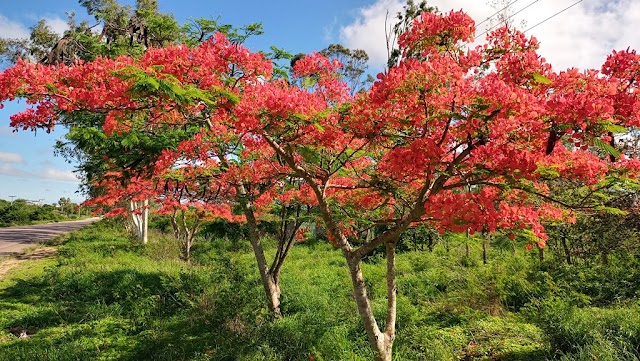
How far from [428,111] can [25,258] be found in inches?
711

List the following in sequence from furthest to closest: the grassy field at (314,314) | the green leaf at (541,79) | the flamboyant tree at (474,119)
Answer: the grassy field at (314,314)
the green leaf at (541,79)
the flamboyant tree at (474,119)

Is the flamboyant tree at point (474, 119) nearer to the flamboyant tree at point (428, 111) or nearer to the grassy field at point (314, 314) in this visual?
the flamboyant tree at point (428, 111)

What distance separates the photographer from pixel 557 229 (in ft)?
36.7

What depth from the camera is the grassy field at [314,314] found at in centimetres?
642

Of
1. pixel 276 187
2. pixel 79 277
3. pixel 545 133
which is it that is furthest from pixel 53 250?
pixel 545 133

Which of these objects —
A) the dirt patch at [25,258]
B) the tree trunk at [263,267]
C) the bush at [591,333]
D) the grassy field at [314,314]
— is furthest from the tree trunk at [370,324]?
the dirt patch at [25,258]

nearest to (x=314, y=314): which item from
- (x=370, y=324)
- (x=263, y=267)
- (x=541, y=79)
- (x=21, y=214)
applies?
(x=263, y=267)

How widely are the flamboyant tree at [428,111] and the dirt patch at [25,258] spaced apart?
11.9m

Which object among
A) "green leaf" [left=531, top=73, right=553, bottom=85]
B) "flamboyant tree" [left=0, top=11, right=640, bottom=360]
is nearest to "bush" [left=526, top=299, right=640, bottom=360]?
"flamboyant tree" [left=0, top=11, right=640, bottom=360]

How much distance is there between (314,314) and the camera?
7996mm

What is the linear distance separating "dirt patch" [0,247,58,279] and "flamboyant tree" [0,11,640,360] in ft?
39.0

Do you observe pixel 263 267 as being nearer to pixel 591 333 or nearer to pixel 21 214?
pixel 591 333

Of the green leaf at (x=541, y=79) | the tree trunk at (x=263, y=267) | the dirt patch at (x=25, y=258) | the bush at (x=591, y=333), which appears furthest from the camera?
the dirt patch at (x=25, y=258)

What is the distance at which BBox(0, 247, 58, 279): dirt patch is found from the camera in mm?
14164
